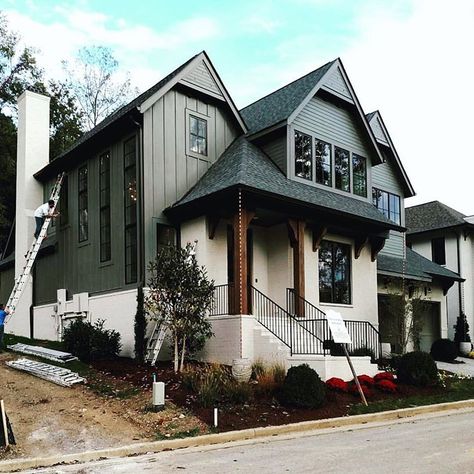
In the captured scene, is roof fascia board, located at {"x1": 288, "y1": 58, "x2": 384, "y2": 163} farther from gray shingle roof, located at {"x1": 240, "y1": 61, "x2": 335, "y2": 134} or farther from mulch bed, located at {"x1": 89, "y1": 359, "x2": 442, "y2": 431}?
mulch bed, located at {"x1": 89, "y1": 359, "x2": 442, "y2": 431}

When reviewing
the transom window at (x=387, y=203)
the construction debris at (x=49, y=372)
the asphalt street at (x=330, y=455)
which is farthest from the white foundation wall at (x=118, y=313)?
the transom window at (x=387, y=203)

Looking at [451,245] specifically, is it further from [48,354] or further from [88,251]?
[48,354]

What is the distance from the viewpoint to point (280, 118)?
19.0 meters

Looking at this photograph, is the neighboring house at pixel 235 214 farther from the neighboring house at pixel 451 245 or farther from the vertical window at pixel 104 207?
the neighboring house at pixel 451 245

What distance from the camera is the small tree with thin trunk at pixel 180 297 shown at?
14648mm

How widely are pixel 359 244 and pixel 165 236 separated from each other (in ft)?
20.7

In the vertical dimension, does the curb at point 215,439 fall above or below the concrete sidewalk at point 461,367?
above

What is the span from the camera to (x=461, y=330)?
30.2 metres

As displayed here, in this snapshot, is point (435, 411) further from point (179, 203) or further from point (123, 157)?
point (123, 157)

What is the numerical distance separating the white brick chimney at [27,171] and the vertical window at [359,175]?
1172 centimetres

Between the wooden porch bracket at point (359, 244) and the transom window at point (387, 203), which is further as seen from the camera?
the transom window at point (387, 203)

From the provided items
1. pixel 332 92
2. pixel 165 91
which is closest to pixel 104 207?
pixel 165 91

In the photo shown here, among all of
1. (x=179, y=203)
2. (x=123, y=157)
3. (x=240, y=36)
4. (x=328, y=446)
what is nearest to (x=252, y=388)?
(x=328, y=446)

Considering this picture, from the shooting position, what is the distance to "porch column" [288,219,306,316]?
17234 mm
